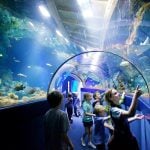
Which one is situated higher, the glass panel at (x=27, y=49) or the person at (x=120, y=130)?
the glass panel at (x=27, y=49)

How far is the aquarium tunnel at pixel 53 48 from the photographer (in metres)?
6.27

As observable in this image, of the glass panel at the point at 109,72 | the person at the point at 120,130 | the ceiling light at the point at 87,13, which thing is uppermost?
the ceiling light at the point at 87,13

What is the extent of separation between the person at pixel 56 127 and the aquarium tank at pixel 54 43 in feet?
5.20

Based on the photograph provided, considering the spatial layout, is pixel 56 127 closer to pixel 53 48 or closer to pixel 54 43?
pixel 54 43

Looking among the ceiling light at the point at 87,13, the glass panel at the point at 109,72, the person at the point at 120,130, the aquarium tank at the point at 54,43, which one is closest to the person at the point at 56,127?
the person at the point at 120,130

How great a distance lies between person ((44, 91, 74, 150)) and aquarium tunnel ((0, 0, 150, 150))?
2.80ft

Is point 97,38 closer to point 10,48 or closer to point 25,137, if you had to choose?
point 10,48

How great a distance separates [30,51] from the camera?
47.3ft

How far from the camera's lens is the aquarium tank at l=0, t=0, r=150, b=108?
23.8ft

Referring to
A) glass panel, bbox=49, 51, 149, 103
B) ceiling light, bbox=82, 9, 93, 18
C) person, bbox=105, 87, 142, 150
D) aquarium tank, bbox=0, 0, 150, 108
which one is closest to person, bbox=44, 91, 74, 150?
person, bbox=105, 87, 142, 150

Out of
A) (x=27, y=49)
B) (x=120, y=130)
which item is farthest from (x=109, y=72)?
(x=120, y=130)

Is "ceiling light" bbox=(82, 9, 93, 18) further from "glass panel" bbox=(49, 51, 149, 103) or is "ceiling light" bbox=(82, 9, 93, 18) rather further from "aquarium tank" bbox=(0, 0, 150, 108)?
"glass panel" bbox=(49, 51, 149, 103)

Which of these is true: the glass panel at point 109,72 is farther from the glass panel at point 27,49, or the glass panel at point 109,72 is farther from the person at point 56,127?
the person at point 56,127

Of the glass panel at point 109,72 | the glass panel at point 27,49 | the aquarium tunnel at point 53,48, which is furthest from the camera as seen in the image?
the glass panel at point 27,49
